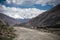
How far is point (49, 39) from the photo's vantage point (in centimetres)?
2945

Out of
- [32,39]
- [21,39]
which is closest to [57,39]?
[32,39]

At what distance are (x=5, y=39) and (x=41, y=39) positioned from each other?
8.02 m

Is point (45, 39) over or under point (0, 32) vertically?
under

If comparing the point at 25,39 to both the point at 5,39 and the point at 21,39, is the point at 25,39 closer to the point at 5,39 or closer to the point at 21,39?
the point at 21,39

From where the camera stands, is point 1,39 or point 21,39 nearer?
point 1,39

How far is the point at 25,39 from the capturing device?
1164 inches

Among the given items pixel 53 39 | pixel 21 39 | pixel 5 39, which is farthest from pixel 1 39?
pixel 53 39

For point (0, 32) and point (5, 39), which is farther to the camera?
point (0, 32)

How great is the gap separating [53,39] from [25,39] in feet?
18.5

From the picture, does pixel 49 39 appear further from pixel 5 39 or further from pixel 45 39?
pixel 5 39

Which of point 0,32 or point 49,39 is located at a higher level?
point 0,32

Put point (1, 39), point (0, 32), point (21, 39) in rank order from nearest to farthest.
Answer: point (1, 39) < point (0, 32) < point (21, 39)

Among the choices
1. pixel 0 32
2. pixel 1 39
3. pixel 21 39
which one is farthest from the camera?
pixel 21 39

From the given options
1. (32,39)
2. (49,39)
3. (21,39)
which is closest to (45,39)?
(49,39)
